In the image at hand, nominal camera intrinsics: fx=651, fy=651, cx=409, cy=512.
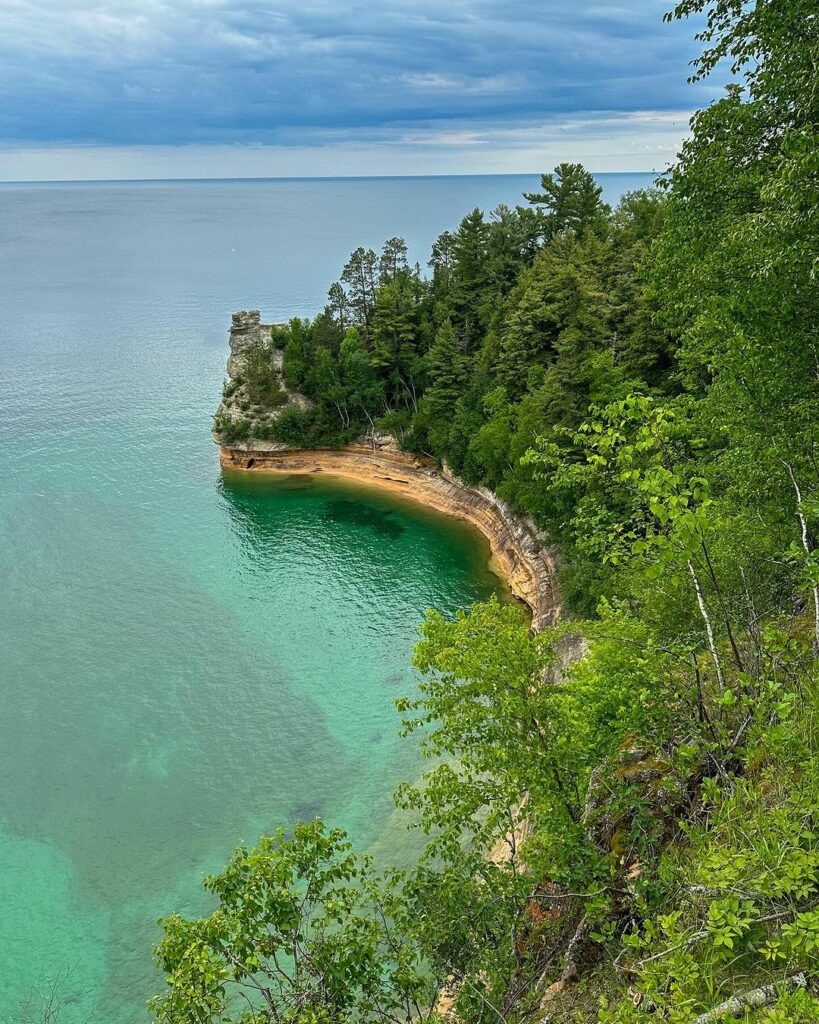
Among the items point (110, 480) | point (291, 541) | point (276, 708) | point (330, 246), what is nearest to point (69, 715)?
point (276, 708)

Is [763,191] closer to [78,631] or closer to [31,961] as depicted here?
[31,961]

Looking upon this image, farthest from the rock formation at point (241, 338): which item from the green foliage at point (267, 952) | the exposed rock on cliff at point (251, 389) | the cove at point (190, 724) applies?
the green foliage at point (267, 952)

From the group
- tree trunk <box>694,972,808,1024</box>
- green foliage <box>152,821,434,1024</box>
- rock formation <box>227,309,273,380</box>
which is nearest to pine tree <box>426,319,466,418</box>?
rock formation <box>227,309,273,380</box>

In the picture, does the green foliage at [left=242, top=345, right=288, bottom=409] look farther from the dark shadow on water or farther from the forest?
the forest

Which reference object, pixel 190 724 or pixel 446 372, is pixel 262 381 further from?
pixel 190 724

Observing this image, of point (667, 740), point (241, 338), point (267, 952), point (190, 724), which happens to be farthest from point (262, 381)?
point (267, 952)

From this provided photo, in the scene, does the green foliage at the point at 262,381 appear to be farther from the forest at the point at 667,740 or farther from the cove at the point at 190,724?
the forest at the point at 667,740
